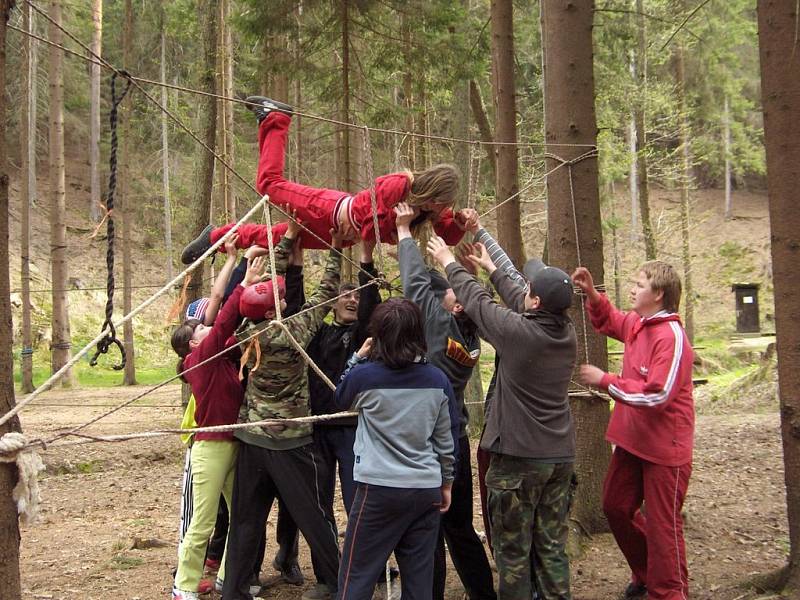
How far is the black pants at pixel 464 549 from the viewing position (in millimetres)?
3531

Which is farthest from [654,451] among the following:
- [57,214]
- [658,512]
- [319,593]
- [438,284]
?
[57,214]

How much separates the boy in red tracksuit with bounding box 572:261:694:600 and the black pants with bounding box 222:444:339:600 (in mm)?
1351

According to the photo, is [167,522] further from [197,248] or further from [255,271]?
[255,271]

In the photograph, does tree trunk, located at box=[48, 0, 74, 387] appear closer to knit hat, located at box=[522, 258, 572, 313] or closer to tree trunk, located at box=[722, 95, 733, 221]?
knit hat, located at box=[522, 258, 572, 313]

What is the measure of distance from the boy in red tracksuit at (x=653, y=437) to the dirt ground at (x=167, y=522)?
457 mm

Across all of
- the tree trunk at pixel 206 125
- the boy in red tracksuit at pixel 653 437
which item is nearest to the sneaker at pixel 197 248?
the boy in red tracksuit at pixel 653 437

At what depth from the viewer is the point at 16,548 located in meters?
2.65

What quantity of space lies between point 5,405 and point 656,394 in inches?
102

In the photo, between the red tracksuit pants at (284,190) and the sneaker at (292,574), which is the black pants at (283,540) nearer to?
the sneaker at (292,574)

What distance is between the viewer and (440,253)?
10.9ft

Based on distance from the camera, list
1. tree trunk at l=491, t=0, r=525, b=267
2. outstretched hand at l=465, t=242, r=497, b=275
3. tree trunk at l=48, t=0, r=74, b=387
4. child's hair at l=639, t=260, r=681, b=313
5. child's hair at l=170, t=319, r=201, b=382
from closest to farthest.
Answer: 1. outstretched hand at l=465, t=242, r=497, b=275
2. child's hair at l=639, t=260, r=681, b=313
3. child's hair at l=170, t=319, r=201, b=382
4. tree trunk at l=491, t=0, r=525, b=267
5. tree trunk at l=48, t=0, r=74, b=387

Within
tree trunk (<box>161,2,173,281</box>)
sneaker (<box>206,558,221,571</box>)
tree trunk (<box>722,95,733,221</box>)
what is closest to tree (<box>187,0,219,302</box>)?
sneaker (<box>206,558,221,571</box>)

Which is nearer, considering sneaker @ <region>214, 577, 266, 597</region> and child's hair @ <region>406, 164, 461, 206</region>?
child's hair @ <region>406, 164, 461, 206</region>

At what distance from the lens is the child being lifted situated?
353 cm
